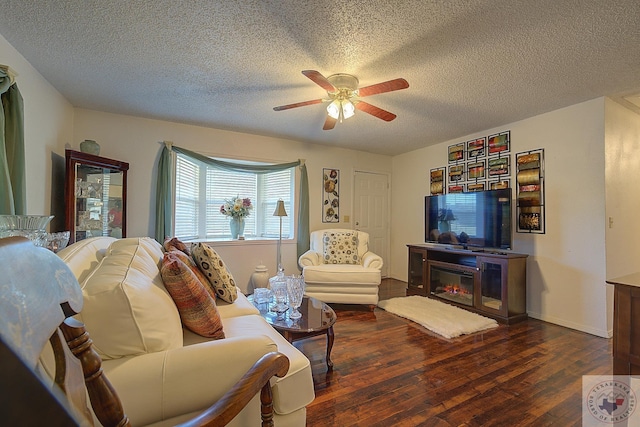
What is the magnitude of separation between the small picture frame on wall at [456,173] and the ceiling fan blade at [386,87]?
8.32ft

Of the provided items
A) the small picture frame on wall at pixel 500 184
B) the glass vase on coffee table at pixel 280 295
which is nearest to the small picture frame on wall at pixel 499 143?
the small picture frame on wall at pixel 500 184

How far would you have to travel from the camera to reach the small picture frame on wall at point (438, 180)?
4.30 metres

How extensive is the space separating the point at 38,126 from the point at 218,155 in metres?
1.81

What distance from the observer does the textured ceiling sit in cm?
164

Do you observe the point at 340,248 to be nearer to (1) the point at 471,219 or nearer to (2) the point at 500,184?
(1) the point at 471,219

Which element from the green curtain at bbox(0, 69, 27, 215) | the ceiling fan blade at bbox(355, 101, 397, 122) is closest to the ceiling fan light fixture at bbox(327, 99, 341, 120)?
the ceiling fan blade at bbox(355, 101, 397, 122)

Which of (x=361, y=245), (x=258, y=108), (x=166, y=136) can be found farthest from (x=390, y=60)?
(x=166, y=136)

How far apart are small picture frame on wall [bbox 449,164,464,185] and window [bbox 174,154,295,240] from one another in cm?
239

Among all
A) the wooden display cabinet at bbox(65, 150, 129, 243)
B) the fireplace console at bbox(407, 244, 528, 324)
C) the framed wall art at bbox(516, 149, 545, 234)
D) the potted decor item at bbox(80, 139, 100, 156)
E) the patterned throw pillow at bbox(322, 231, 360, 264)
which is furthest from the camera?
the patterned throw pillow at bbox(322, 231, 360, 264)

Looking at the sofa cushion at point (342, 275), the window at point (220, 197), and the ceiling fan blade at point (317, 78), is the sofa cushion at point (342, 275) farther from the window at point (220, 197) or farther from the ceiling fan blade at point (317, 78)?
the ceiling fan blade at point (317, 78)

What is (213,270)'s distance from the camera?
Answer: 204cm

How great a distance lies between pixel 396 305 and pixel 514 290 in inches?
50.6

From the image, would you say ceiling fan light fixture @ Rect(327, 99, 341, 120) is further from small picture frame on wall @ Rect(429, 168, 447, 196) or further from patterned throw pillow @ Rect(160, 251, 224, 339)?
small picture frame on wall @ Rect(429, 168, 447, 196)

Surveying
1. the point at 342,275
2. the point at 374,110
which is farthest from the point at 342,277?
the point at 374,110
